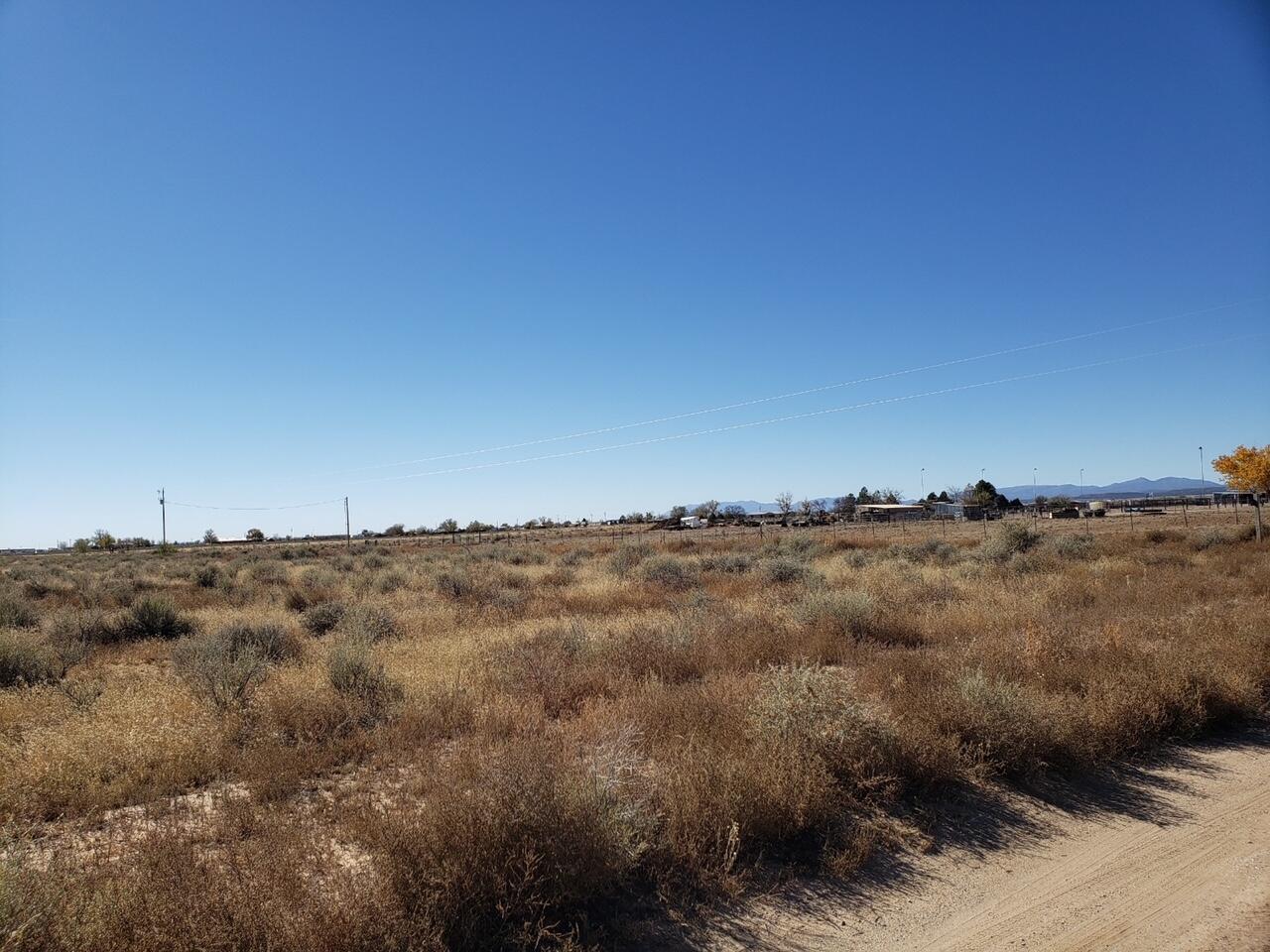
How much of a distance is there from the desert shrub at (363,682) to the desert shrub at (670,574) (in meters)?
10.9

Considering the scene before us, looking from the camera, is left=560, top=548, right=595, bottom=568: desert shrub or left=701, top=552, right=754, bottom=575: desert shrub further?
left=560, top=548, right=595, bottom=568: desert shrub

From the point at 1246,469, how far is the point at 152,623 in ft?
160

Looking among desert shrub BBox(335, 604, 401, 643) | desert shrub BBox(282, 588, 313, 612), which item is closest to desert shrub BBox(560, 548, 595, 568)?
desert shrub BBox(282, 588, 313, 612)

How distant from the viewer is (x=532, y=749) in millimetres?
4836

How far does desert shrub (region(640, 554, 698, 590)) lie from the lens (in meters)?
19.6

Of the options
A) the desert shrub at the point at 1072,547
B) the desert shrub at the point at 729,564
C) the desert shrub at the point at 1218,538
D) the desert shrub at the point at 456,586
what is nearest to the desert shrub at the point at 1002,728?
the desert shrub at the point at 456,586

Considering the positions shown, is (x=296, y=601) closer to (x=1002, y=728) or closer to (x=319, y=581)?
(x=319, y=581)

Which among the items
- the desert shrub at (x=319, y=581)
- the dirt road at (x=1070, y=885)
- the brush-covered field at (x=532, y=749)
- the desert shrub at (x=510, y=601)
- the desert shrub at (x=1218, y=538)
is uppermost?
the desert shrub at (x=319, y=581)

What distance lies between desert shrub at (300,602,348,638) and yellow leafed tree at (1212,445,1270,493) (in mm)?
43897

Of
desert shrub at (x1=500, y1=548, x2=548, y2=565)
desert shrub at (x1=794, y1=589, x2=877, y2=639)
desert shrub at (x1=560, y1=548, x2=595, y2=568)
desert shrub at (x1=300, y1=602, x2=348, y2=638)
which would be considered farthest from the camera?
desert shrub at (x1=500, y1=548, x2=548, y2=565)

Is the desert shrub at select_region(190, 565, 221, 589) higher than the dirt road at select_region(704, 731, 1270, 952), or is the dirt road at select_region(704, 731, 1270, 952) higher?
the desert shrub at select_region(190, 565, 221, 589)

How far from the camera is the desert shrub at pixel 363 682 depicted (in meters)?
7.92

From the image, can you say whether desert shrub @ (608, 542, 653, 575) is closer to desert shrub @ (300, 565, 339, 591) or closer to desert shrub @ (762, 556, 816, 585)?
desert shrub @ (762, 556, 816, 585)

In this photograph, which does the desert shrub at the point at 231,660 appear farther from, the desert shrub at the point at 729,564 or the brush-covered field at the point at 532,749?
the desert shrub at the point at 729,564
